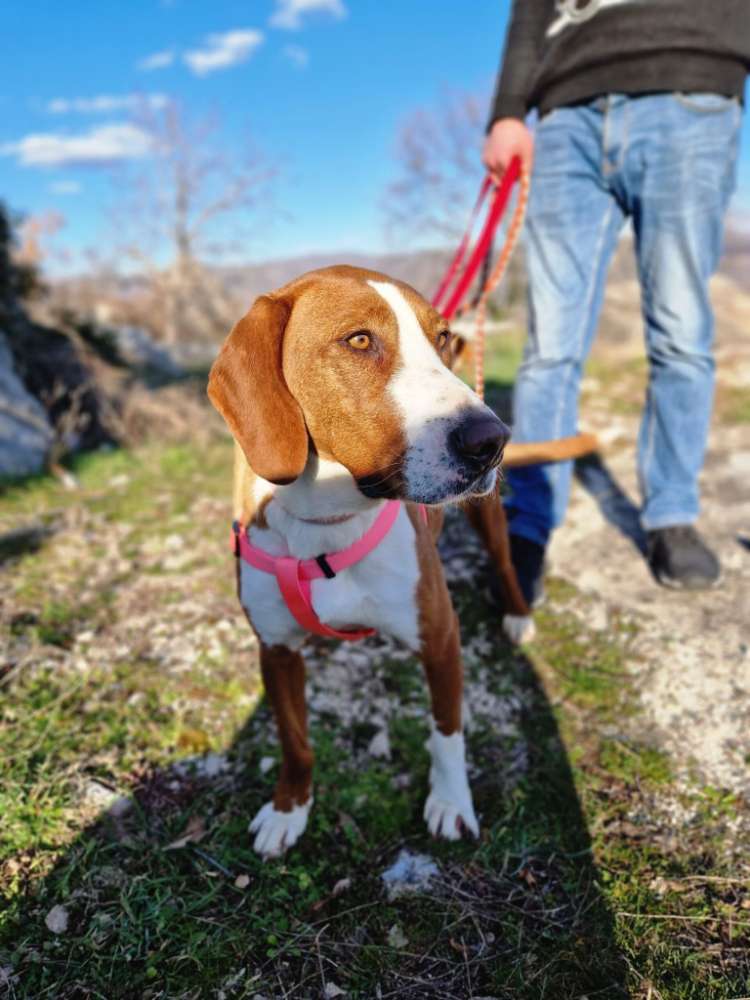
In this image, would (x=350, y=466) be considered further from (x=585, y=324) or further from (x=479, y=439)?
(x=585, y=324)

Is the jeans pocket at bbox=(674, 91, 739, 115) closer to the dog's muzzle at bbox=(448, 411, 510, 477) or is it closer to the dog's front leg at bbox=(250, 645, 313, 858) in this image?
the dog's muzzle at bbox=(448, 411, 510, 477)

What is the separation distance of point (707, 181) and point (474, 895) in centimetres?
287

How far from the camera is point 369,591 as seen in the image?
1991 millimetres

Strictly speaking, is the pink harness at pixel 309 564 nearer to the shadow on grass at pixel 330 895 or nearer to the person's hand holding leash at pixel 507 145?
the shadow on grass at pixel 330 895

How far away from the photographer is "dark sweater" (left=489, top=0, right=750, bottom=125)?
2715 millimetres

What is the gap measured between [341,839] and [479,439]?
1.43 meters

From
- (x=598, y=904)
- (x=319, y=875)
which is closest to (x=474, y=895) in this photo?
(x=598, y=904)

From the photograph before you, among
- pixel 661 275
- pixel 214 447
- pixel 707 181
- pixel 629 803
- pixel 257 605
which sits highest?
pixel 707 181

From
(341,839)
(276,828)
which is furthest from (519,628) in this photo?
(276,828)

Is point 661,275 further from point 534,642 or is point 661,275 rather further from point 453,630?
point 453,630

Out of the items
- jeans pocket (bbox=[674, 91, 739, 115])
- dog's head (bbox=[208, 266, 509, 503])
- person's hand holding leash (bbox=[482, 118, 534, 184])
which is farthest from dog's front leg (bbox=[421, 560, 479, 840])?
jeans pocket (bbox=[674, 91, 739, 115])

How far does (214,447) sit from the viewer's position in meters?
6.45

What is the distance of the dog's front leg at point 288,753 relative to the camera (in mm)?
2164

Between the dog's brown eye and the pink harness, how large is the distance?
18.3 inches
